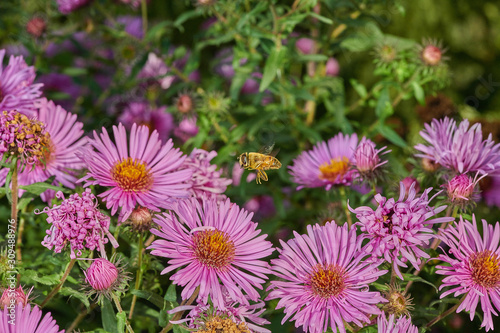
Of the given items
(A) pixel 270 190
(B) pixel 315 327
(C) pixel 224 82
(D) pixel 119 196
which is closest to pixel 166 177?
(D) pixel 119 196

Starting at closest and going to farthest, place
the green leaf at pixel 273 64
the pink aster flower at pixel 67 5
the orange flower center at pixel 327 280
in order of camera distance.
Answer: the orange flower center at pixel 327 280 → the green leaf at pixel 273 64 → the pink aster flower at pixel 67 5

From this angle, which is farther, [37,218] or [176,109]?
[176,109]

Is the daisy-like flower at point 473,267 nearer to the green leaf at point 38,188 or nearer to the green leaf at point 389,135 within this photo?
the green leaf at point 389,135

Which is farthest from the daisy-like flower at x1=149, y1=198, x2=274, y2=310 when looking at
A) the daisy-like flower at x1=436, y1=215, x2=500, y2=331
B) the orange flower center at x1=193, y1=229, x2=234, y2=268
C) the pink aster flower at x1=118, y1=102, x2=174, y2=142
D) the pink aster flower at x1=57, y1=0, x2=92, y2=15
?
the pink aster flower at x1=57, y1=0, x2=92, y2=15

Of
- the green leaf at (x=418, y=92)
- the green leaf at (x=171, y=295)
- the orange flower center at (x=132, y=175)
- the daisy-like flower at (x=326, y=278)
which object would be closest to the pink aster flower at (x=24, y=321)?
the green leaf at (x=171, y=295)

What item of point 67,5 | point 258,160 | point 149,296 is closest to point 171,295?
point 149,296

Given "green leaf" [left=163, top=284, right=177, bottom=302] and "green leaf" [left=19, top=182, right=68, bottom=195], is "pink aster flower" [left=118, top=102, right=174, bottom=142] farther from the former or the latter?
"green leaf" [left=163, top=284, right=177, bottom=302]

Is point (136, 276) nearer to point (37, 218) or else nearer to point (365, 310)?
point (37, 218)
